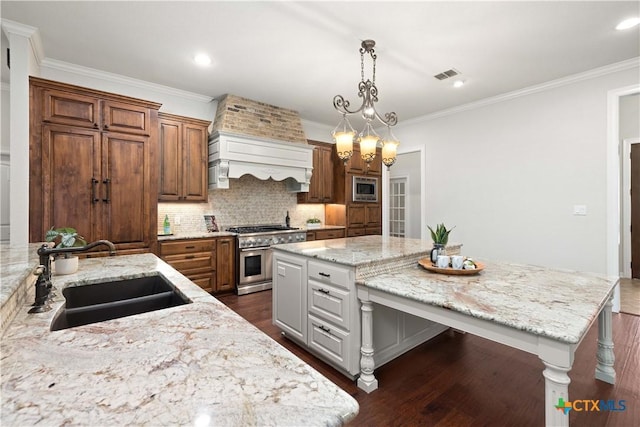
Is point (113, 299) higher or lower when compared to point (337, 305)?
higher

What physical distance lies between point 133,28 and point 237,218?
2702 millimetres

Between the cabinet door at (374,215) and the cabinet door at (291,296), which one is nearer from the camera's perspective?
the cabinet door at (291,296)

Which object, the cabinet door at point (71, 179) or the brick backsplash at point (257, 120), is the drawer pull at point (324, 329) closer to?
the cabinet door at point (71, 179)

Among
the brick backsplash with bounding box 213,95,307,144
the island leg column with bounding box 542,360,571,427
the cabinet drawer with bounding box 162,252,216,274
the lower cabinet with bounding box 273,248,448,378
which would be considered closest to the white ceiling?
the brick backsplash with bounding box 213,95,307,144

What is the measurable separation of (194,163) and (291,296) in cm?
246

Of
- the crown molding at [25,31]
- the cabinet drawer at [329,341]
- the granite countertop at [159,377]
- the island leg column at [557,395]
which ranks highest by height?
the crown molding at [25,31]

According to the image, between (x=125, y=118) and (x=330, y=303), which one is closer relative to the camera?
(x=330, y=303)

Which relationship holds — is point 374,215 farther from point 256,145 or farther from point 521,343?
point 521,343

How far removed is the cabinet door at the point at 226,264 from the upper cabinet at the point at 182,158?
0.68m

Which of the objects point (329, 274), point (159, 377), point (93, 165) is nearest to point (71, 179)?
point (93, 165)

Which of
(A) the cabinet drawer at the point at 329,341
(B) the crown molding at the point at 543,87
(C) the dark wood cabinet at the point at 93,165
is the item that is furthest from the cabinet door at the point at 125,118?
(B) the crown molding at the point at 543,87

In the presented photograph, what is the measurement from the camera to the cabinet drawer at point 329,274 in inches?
80.3

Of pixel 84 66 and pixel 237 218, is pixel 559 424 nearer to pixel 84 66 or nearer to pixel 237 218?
pixel 237 218

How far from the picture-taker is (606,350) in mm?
2035
